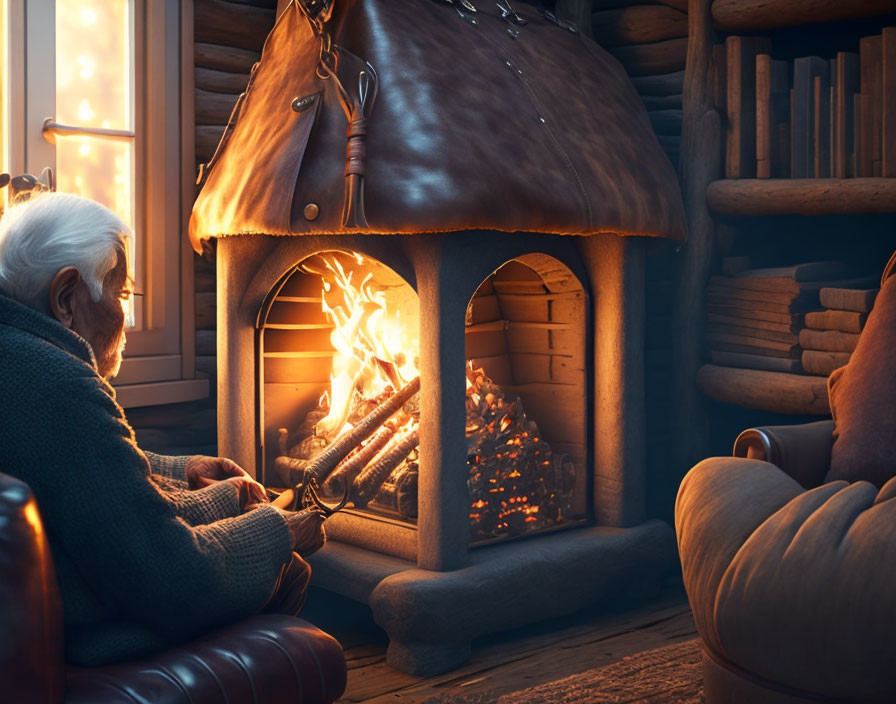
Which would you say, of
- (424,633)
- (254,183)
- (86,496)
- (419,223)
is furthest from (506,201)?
(86,496)

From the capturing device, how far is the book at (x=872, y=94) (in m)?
3.69

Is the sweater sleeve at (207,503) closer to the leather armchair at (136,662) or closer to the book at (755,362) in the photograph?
the leather armchair at (136,662)

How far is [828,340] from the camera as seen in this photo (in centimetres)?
372

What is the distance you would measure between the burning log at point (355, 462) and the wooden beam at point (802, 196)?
1.64 metres

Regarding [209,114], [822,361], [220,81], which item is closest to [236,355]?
[209,114]

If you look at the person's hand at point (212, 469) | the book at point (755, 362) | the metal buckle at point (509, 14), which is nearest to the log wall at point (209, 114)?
the metal buckle at point (509, 14)

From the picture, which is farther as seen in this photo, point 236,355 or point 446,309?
point 236,355

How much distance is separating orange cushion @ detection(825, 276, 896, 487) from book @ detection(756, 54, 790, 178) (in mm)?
1245

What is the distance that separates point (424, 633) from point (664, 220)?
1.70m

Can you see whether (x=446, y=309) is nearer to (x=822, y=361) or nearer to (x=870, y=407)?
(x=870, y=407)

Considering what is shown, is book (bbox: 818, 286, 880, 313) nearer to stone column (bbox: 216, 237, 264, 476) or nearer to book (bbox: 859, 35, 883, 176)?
book (bbox: 859, 35, 883, 176)

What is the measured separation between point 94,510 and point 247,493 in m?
0.72

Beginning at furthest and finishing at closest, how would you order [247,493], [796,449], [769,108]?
[769,108]
[796,449]
[247,493]

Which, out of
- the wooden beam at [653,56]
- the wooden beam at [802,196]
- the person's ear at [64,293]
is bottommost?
the person's ear at [64,293]
